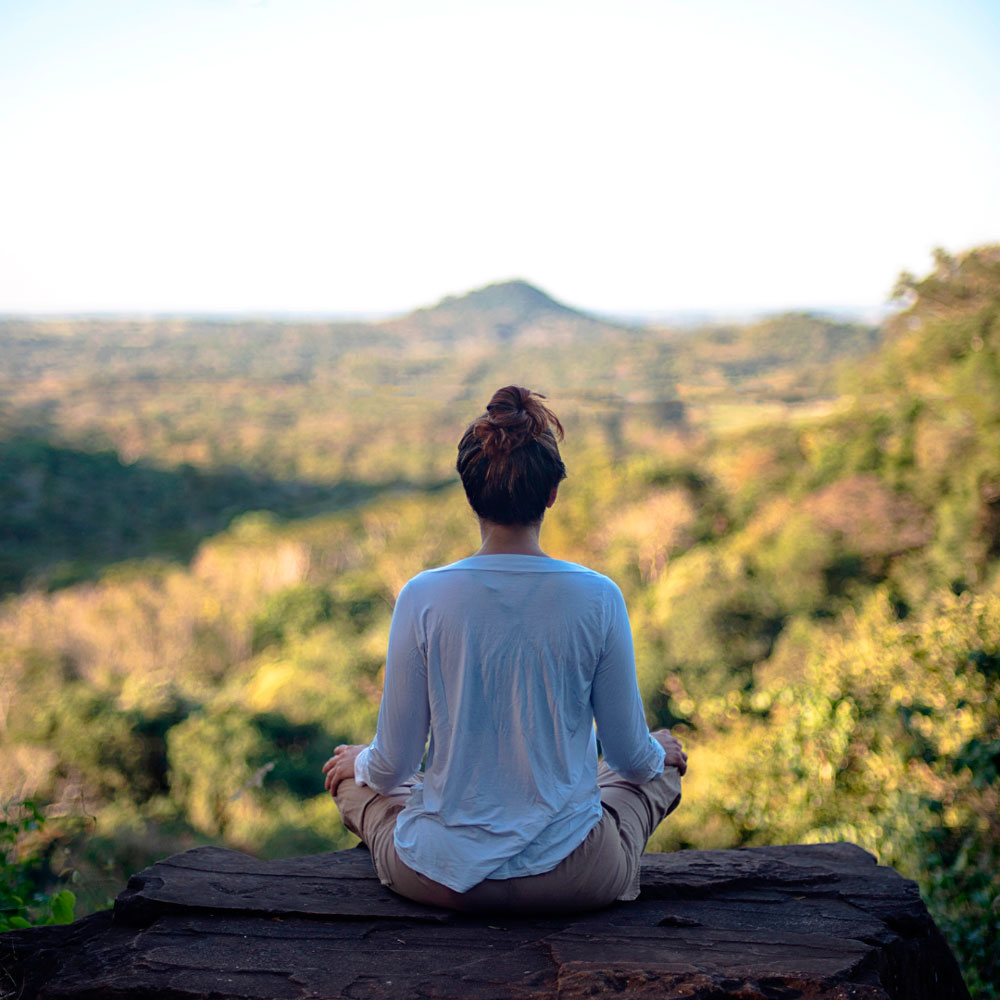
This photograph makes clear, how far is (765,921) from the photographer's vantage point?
6.77ft

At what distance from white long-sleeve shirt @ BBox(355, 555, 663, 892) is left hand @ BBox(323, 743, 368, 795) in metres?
0.35

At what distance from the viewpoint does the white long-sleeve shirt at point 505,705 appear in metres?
1.72

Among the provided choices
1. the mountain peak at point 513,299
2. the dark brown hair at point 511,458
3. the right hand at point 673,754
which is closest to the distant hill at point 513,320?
the mountain peak at point 513,299

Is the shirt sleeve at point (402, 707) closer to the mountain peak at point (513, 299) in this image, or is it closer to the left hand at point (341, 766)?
the left hand at point (341, 766)

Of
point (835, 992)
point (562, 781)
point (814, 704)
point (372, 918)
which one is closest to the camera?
point (835, 992)

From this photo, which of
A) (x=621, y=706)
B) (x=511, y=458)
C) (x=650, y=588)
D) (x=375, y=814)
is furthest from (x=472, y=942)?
(x=650, y=588)

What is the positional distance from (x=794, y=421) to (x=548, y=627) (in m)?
23.2

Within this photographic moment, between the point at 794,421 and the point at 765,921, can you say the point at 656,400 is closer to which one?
the point at 794,421

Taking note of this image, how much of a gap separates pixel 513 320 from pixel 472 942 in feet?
159

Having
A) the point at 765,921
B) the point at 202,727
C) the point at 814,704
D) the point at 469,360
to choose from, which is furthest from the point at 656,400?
the point at 765,921

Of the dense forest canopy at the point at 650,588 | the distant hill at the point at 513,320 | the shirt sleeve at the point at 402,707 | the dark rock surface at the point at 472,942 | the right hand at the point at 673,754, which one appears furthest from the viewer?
the distant hill at the point at 513,320

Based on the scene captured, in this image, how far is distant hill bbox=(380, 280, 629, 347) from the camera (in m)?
48.1

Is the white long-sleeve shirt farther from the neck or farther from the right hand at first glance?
the right hand

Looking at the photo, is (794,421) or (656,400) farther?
(656,400)
